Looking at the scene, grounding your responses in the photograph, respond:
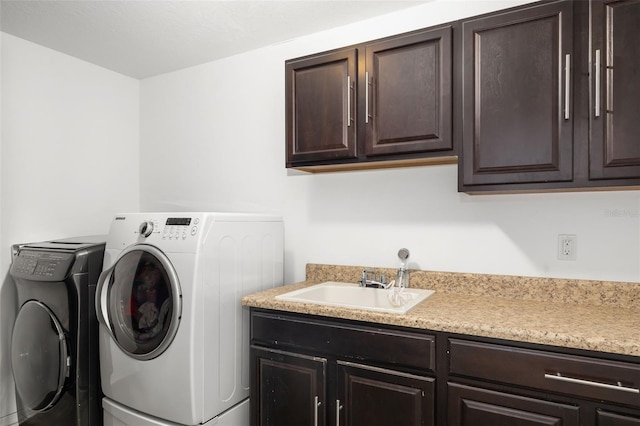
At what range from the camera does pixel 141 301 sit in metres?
1.90

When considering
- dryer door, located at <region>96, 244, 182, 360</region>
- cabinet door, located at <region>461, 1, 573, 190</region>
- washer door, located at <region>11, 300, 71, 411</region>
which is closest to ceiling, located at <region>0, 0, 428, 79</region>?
cabinet door, located at <region>461, 1, 573, 190</region>

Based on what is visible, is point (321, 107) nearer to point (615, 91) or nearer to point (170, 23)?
point (170, 23)

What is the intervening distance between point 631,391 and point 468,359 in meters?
0.46

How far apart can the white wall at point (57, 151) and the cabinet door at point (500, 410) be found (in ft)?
8.53

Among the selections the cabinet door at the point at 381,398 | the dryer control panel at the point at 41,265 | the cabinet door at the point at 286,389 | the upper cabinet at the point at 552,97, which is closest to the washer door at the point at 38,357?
the dryer control panel at the point at 41,265

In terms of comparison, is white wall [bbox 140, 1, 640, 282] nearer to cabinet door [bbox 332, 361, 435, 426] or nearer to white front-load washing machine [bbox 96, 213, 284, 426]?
white front-load washing machine [bbox 96, 213, 284, 426]

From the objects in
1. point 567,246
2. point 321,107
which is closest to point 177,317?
point 321,107

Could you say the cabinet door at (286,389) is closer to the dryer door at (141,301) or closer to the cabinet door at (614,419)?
the dryer door at (141,301)

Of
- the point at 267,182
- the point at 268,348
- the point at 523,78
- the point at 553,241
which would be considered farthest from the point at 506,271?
the point at 267,182

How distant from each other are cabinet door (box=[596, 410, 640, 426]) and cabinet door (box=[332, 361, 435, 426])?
0.51 meters

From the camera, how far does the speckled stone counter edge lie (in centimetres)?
166

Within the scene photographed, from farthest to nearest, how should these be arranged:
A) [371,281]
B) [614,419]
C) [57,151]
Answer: [57,151] < [371,281] < [614,419]

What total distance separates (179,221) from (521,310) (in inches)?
61.1

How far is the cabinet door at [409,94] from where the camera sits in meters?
1.70
